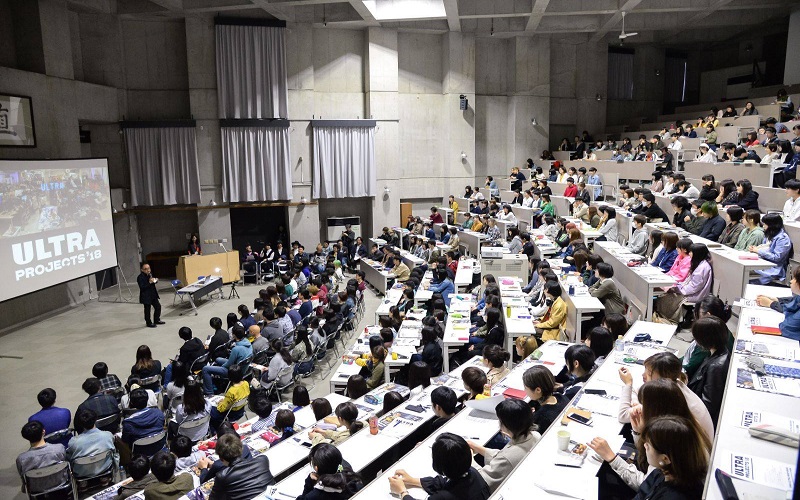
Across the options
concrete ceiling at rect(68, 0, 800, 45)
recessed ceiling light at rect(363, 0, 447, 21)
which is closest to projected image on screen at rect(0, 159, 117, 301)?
concrete ceiling at rect(68, 0, 800, 45)

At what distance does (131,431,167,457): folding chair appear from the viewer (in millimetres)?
6246

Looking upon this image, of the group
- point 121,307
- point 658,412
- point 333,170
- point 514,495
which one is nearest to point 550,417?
point 514,495

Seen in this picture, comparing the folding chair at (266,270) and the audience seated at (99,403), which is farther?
the folding chair at (266,270)

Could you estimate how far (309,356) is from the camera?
30.5ft

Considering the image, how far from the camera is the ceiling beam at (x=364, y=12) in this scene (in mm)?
16562

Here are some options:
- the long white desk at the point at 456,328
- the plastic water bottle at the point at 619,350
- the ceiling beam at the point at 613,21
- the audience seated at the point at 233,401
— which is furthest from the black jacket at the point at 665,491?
the ceiling beam at the point at 613,21

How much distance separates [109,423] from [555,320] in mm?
6031

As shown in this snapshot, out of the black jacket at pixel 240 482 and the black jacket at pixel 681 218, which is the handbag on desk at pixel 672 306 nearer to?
the black jacket at pixel 681 218

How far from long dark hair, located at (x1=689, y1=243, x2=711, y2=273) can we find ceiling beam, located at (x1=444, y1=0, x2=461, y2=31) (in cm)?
1176

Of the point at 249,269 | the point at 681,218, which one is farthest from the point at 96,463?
the point at 249,269

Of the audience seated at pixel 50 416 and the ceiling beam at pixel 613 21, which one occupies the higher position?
the ceiling beam at pixel 613 21

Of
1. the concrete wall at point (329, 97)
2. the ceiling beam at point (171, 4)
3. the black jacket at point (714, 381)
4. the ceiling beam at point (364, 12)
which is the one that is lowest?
the black jacket at point (714, 381)

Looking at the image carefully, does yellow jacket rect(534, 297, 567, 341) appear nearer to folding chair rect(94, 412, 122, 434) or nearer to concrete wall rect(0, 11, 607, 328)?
folding chair rect(94, 412, 122, 434)

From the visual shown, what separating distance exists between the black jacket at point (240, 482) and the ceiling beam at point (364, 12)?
14.6 metres
